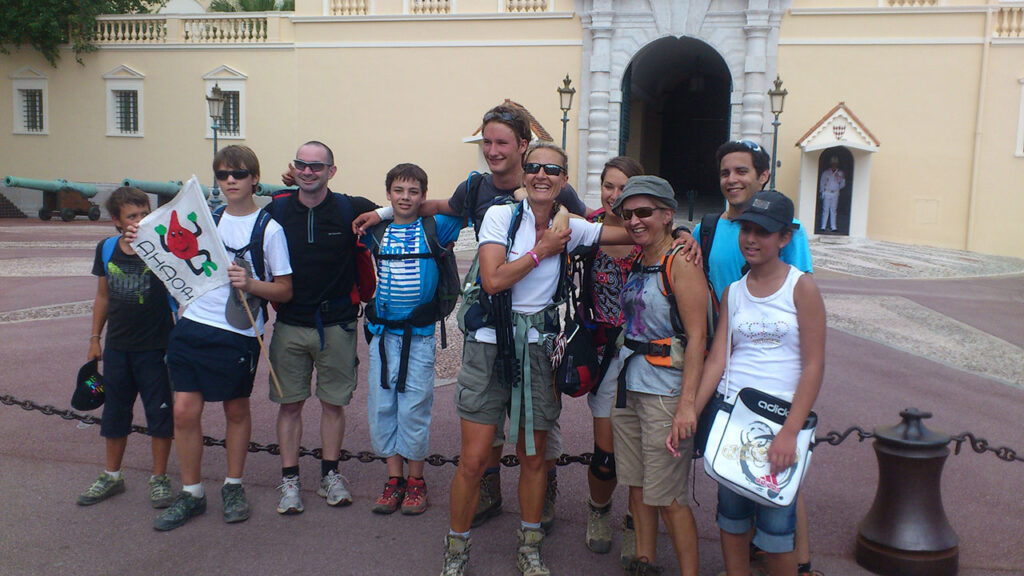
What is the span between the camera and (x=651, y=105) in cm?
3416

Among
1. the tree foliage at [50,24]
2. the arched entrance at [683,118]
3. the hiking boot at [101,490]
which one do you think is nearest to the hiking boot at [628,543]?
the hiking boot at [101,490]

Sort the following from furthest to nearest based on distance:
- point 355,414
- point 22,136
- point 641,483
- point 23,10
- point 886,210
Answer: point 22,136, point 23,10, point 886,210, point 355,414, point 641,483

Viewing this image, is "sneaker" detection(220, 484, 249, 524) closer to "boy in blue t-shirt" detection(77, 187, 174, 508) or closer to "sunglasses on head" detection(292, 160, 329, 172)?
"boy in blue t-shirt" detection(77, 187, 174, 508)

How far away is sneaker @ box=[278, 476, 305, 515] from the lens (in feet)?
14.4

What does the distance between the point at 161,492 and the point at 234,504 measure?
1.45 ft

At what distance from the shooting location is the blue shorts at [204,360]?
13.8 ft

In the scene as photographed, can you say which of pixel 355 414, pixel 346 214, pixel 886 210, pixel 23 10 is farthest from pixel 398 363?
pixel 23 10

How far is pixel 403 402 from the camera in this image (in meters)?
4.46

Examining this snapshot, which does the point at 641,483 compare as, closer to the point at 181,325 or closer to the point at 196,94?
Answer: the point at 181,325

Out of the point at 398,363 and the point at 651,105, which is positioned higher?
the point at 651,105

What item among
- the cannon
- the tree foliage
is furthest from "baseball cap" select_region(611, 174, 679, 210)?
the tree foliage

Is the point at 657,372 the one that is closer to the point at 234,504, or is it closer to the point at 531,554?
the point at 531,554

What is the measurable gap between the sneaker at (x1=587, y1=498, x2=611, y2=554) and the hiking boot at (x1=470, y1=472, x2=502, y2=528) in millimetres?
577

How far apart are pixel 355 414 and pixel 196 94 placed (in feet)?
82.7
